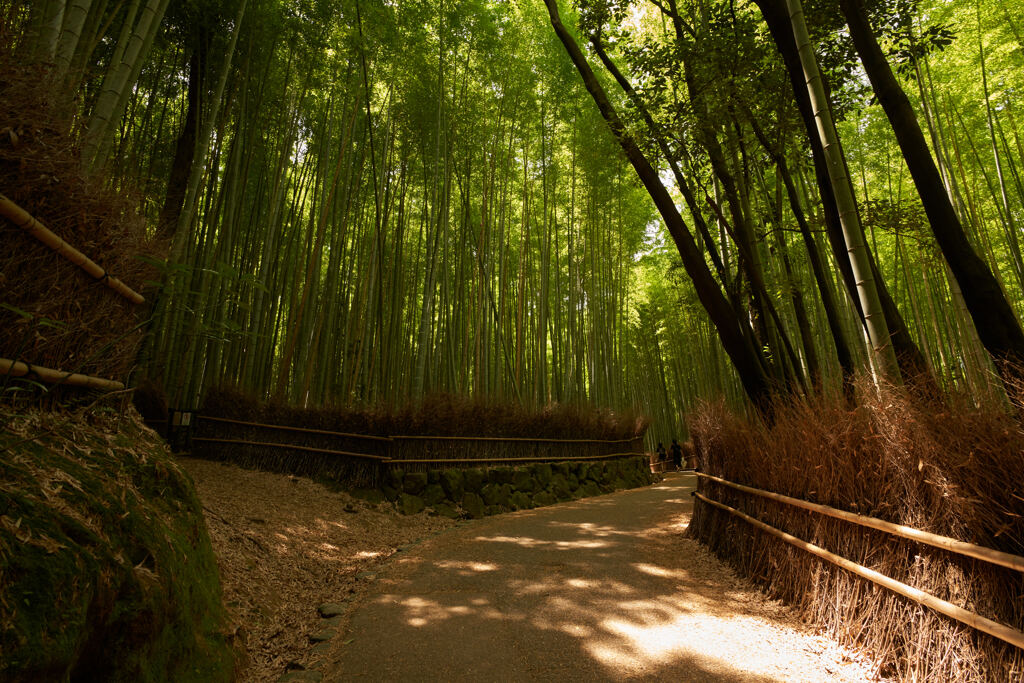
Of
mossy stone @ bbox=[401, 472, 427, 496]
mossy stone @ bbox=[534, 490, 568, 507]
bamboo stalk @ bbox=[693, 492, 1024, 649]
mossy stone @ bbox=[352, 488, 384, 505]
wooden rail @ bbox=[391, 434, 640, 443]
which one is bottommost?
mossy stone @ bbox=[534, 490, 568, 507]

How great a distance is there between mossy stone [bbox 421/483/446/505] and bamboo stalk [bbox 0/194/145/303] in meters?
3.91

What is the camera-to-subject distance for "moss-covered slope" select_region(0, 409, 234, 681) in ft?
3.40

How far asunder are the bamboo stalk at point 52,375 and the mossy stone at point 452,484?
3.91 meters

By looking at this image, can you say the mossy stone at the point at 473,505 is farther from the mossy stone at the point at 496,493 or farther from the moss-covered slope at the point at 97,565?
Answer: the moss-covered slope at the point at 97,565

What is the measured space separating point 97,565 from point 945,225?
3.40 metres

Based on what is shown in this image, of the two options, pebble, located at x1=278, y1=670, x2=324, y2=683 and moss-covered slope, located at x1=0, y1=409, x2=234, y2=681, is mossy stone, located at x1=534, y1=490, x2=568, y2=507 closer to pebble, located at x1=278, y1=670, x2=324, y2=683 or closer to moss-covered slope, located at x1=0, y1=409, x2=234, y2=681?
pebble, located at x1=278, y1=670, x2=324, y2=683

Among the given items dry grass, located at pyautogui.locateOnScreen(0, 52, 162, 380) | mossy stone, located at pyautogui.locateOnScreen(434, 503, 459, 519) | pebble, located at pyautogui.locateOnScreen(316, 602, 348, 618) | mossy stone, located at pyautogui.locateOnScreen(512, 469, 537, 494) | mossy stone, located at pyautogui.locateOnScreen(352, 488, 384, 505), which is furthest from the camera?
mossy stone, located at pyautogui.locateOnScreen(512, 469, 537, 494)

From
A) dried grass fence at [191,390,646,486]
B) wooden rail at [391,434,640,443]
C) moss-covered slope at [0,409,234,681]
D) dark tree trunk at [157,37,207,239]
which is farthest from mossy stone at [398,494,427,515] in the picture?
dark tree trunk at [157,37,207,239]

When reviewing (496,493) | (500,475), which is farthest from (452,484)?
(500,475)

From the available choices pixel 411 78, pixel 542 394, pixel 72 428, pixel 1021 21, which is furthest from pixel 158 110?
pixel 1021 21

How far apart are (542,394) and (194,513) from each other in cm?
673

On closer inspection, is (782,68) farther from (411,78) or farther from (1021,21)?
(411,78)

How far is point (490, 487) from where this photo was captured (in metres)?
6.02

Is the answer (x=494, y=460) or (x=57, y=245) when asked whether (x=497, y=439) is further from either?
(x=57, y=245)
